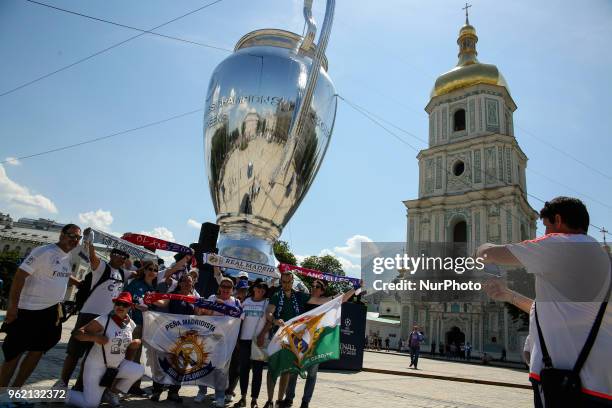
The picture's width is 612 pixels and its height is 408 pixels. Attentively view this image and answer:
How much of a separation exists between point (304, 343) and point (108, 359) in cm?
193

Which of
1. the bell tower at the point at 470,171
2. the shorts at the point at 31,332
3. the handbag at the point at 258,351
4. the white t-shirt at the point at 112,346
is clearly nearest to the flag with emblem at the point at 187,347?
the handbag at the point at 258,351

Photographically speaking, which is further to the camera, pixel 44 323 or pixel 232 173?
pixel 232 173

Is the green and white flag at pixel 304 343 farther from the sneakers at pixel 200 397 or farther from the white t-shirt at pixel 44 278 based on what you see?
the white t-shirt at pixel 44 278

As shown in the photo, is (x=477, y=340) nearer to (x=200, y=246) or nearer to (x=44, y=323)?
(x=200, y=246)

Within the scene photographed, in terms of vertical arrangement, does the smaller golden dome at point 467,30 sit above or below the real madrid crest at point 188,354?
above

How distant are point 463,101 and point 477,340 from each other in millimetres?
21446

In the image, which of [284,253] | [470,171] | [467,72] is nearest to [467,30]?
[467,72]

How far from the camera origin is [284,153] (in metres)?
8.11

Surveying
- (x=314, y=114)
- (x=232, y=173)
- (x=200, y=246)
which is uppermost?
(x=314, y=114)

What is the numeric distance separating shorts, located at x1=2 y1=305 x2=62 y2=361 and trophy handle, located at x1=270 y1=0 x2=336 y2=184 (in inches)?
203

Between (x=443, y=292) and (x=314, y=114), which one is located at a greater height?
(x=314, y=114)

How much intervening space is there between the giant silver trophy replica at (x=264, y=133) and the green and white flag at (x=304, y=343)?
4.07 meters

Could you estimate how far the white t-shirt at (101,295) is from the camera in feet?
14.6

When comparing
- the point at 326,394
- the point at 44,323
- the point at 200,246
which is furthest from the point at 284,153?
the point at 44,323
